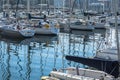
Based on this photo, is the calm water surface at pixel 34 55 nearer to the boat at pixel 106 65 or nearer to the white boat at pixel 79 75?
the white boat at pixel 79 75

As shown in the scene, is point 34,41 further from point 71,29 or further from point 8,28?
point 71,29

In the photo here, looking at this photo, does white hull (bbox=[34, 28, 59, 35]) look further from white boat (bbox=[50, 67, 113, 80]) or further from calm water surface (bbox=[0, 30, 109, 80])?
white boat (bbox=[50, 67, 113, 80])

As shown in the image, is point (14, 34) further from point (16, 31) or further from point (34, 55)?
point (34, 55)

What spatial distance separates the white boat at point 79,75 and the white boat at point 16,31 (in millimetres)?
24818

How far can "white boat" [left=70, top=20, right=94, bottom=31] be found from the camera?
57763 millimetres

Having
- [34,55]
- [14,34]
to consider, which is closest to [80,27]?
[14,34]

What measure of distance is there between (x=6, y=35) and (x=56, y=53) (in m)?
14.3

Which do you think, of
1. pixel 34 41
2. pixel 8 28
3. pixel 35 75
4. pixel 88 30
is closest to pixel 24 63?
pixel 35 75

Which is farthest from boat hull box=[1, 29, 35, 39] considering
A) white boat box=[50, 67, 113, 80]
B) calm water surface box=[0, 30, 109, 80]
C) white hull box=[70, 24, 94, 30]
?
white boat box=[50, 67, 113, 80]

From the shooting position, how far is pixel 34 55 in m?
31.6

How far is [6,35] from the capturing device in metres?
45.3

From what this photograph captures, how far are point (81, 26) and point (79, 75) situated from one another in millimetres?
39351

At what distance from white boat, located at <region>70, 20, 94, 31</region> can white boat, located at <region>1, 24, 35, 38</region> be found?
47.9 feet

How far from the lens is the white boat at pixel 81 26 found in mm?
57763
